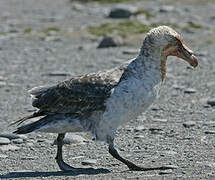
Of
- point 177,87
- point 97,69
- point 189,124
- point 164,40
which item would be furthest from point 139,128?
point 97,69

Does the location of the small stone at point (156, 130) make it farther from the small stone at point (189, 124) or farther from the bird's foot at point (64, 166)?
the bird's foot at point (64, 166)

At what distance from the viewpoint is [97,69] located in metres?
18.0

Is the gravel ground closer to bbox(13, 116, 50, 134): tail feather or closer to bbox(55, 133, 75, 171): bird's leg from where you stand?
bbox(55, 133, 75, 171): bird's leg

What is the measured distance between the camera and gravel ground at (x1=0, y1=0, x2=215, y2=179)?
9984mm

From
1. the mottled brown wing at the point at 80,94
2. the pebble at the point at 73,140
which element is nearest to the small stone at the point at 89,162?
the mottled brown wing at the point at 80,94

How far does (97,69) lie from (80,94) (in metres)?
8.39

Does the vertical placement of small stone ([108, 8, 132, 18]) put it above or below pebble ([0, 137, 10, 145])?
below

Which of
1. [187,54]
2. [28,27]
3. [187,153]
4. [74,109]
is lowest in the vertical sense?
[28,27]

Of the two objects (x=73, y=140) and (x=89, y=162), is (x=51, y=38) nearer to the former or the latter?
(x=73, y=140)

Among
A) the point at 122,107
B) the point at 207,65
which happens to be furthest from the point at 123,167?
the point at 207,65

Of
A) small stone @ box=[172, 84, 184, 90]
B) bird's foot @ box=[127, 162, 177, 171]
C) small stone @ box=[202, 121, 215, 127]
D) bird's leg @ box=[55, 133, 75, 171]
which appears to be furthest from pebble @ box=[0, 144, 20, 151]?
small stone @ box=[172, 84, 184, 90]

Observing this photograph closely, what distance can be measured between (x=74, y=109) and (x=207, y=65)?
8815mm

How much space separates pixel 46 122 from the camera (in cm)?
959

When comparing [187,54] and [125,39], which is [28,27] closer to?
[125,39]
